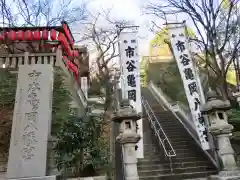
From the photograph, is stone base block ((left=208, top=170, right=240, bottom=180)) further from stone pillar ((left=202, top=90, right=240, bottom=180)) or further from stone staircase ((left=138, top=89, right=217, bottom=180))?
stone staircase ((left=138, top=89, right=217, bottom=180))

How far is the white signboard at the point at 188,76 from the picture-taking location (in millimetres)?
9168

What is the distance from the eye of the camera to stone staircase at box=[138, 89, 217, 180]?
28.2 ft

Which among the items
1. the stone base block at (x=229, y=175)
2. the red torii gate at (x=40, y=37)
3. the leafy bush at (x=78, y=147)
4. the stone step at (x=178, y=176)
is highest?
the red torii gate at (x=40, y=37)

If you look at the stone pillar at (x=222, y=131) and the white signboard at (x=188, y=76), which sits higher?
the white signboard at (x=188, y=76)

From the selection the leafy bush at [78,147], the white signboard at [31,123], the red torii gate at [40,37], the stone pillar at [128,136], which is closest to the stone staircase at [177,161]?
the stone pillar at [128,136]

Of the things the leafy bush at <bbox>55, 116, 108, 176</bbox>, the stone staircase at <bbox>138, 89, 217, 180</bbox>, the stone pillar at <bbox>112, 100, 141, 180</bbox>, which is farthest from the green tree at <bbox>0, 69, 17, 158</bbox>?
the stone staircase at <bbox>138, 89, 217, 180</bbox>

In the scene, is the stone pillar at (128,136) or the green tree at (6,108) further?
the green tree at (6,108)

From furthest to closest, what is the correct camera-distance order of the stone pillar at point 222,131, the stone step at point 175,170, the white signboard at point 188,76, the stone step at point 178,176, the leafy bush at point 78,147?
the white signboard at point 188,76 < the stone step at point 175,170 < the stone step at point 178,176 < the leafy bush at point 78,147 < the stone pillar at point 222,131

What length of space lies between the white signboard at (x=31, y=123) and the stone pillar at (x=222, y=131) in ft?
18.7

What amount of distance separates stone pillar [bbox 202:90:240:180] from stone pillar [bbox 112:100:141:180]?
105 inches

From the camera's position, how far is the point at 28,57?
848 cm

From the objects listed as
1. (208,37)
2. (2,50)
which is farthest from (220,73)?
(2,50)

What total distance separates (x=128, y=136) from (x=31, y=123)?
3189 millimetres

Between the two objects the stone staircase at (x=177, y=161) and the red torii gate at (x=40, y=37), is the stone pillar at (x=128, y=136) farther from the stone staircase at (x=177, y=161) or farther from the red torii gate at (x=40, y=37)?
the red torii gate at (x=40, y=37)
